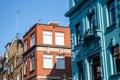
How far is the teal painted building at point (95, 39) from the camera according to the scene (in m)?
29.0

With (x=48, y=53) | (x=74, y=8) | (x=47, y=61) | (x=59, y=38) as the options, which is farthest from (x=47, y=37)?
(x=74, y=8)

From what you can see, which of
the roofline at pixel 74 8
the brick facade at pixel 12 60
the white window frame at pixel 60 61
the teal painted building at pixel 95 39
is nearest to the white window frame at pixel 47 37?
the white window frame at pixel 60 61

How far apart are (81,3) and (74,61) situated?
6252mm

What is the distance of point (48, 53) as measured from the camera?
165 feet

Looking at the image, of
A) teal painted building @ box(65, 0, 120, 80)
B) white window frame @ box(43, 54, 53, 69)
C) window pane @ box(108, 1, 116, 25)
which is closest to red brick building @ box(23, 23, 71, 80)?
white window frame @ box(43, 54, 53, 69)

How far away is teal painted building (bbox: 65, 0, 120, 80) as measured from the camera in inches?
1142

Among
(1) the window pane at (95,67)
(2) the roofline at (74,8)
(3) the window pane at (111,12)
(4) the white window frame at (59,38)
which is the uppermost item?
(2) the roofline at (74,8)

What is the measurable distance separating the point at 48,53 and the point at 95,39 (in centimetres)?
1944

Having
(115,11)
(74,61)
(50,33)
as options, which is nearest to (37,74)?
(50,33)

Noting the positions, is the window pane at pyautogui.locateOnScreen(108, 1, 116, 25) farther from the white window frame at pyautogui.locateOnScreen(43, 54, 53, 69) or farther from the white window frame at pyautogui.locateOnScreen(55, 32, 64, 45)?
the white window frame at pyautogui.locateOnScreen(55, 32, 64, 45)

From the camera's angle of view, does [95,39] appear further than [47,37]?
No

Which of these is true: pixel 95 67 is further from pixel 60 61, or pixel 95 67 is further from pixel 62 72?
pixel 60 61

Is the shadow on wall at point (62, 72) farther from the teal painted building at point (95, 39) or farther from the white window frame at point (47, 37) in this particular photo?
the teal painted building at point (95, 39)

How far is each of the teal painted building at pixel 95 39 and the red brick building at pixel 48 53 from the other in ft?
44.4
